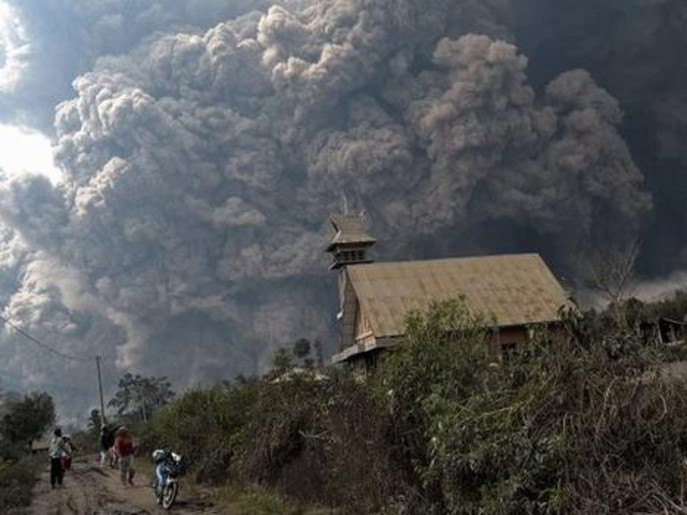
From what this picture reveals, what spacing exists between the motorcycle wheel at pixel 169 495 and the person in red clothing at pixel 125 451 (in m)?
5.62

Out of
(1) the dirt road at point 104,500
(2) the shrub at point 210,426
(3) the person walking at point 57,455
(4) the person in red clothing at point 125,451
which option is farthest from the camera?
(3) the person walking at point 57,455

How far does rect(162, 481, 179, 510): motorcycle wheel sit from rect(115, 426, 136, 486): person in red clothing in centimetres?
562

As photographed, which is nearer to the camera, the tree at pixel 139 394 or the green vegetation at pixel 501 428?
the green vegetation at pixel 501 428

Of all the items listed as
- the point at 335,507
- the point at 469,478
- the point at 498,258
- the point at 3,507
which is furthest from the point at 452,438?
the point at 498,258

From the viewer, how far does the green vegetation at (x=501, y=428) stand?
20.3 feet

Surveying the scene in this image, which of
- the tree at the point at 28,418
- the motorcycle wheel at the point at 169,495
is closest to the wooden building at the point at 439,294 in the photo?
the motorcycle wheel at the point at 169,495

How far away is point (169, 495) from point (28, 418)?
47.9 meters

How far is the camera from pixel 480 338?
9.37m

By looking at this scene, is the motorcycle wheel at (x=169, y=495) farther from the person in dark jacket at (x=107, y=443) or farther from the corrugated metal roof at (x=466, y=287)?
the person in dark jacket at (x=107, y=443)

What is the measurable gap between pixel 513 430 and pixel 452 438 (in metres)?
0.74

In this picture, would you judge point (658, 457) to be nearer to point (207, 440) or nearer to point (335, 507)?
point (335, 507)

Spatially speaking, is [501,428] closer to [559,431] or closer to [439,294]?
[559,431]

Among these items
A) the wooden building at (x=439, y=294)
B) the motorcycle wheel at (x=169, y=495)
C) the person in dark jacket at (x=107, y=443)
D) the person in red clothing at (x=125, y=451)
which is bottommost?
the motorcycle wheel at (x=169, y=495)

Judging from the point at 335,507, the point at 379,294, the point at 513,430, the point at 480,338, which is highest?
the point at 379,294
